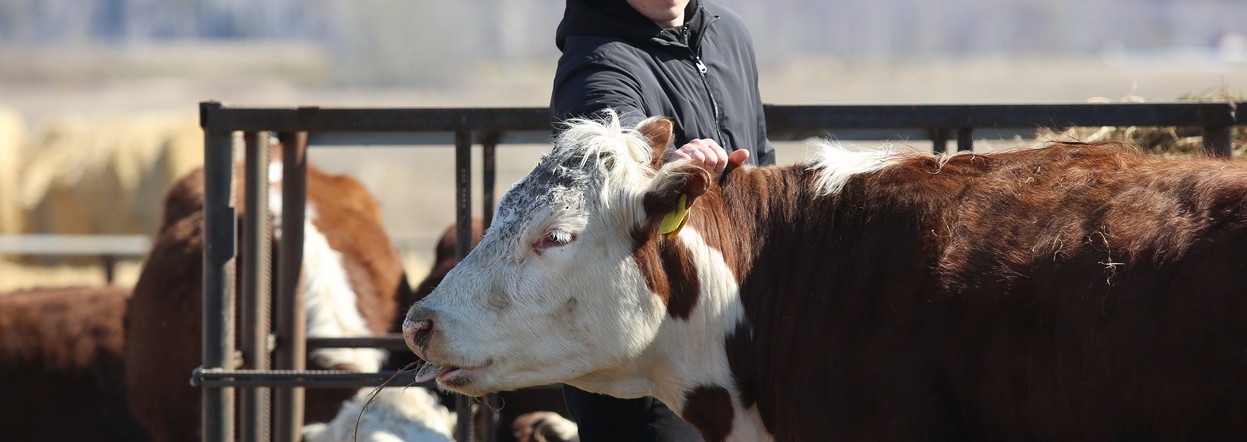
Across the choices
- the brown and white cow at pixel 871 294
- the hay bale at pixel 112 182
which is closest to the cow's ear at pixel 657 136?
the brown and white cow at pixel 871 294

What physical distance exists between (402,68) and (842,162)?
51896 mm

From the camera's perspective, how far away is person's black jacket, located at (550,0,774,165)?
3.00 meters

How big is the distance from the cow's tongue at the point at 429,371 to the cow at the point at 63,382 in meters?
4.11

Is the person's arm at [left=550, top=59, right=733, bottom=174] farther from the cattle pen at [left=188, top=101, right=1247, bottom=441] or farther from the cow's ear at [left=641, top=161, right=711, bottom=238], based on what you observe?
the cattle pen at [left=188, top=101, right=1247, bottom=441]

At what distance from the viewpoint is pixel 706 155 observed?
276 centimetres

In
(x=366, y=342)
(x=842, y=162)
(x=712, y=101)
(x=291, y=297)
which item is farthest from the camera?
(x=366, y=342)

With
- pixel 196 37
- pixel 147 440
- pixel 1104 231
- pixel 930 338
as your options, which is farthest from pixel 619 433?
pixel 196 37

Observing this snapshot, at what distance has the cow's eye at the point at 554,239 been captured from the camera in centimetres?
268

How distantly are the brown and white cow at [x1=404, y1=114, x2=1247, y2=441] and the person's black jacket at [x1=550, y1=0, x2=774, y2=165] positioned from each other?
0.57 ft

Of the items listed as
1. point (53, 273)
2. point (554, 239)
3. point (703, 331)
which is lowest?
point (53, 273)

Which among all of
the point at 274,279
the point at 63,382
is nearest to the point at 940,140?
the point at 274,279

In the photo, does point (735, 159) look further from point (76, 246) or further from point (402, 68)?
point (402, 68)

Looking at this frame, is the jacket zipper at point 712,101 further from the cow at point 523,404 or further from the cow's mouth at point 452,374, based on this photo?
the cow at point 523,404

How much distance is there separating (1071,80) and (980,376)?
41.1 m
